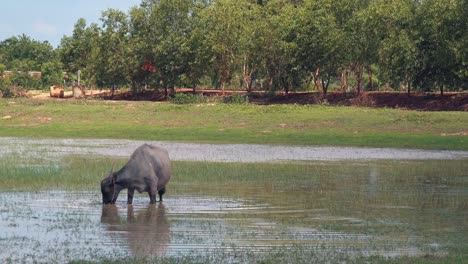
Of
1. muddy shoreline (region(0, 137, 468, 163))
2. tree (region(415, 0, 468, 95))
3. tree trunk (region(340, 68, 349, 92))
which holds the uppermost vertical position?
tree (region(415, 0, 468, 95))

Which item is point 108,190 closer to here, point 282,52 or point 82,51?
point 282,52

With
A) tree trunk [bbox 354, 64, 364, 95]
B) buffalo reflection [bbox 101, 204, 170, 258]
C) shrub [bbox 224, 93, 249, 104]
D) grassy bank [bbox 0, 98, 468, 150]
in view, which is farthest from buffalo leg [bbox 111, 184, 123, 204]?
tree trunk [bbox 354, 64, 364, 95]

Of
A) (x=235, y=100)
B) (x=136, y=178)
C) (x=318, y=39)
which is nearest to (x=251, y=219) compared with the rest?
(x=136, y=178)

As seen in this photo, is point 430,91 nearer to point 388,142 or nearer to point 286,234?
point 388,142

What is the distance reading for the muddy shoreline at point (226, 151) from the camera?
2975cm

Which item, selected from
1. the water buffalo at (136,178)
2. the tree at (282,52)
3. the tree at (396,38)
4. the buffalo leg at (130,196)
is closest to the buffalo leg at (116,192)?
the water buffalo at (136,178)

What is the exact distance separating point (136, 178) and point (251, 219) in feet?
10.6

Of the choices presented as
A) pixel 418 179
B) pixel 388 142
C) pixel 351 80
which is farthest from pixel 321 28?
pixel 418 179

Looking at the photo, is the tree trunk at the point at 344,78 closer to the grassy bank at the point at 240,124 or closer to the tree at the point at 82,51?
the grassy bank at the point at 240,124

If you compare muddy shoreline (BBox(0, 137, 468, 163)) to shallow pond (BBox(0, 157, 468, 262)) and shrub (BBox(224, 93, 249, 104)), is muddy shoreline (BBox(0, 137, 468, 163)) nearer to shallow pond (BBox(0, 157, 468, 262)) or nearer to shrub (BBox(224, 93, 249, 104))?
shallow pond (BBox(0, 157, 468, 262))

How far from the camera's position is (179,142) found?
119 ft

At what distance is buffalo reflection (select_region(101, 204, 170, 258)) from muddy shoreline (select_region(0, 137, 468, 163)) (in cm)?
1081

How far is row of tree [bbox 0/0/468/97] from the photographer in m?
54.6

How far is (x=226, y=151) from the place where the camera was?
3206cm
